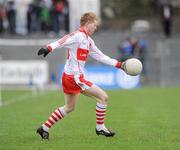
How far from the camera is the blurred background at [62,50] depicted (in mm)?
32812

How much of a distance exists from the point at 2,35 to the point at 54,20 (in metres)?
2.74

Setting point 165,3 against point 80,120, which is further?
point 165,3

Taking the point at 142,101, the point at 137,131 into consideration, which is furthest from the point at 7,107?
the point at 137,131

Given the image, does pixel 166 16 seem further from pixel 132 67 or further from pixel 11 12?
pixel 132 67

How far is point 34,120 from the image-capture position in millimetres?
18344

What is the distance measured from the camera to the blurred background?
108 feet

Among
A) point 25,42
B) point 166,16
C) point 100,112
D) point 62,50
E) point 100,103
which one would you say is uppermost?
point 100,103

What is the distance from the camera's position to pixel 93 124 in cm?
1689

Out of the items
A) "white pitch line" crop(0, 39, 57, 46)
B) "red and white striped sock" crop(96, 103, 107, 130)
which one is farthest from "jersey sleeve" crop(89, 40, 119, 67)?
"white pitch line" crop(0, 39, 57, 46)

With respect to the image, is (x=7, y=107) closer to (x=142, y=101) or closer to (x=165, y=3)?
(x=142, y=101)

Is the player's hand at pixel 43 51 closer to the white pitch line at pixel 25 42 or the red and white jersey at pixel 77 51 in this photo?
the red and white jersey at pixel 77 51

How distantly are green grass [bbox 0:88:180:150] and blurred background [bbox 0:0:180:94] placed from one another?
5.05 meters

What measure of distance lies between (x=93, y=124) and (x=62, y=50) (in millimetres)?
19349

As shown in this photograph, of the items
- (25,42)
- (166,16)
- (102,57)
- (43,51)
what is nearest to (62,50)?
(25,42)
